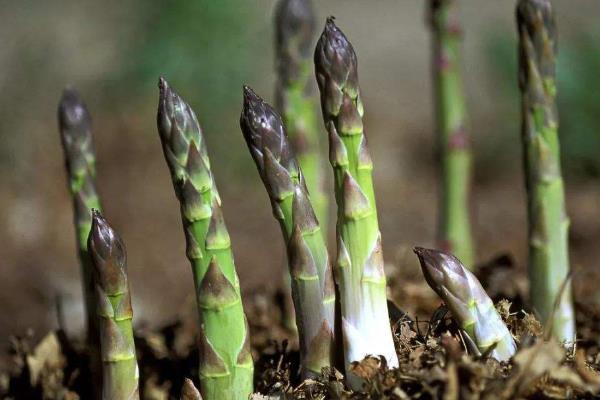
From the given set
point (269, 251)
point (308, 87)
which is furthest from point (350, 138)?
point (269, 251)

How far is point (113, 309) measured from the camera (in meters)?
1.88

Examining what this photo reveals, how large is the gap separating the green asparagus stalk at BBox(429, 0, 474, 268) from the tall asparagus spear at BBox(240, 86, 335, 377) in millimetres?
1357

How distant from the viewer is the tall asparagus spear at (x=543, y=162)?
2.38 m

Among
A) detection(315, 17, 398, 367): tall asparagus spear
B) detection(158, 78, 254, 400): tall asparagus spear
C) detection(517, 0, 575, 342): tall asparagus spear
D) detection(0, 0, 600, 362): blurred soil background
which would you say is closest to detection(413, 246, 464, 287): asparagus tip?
detection(315, 17, 398, 367): tall asparagus spear

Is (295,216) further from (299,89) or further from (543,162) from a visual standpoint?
(299,89)

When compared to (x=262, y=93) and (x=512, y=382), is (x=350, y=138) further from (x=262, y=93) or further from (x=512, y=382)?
(x=262, y=93)

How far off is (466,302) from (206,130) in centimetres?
408

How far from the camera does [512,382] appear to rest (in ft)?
5.17

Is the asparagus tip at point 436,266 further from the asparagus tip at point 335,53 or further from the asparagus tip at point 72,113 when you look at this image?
the asparagus tip at point 72,113

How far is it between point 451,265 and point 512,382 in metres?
0.28

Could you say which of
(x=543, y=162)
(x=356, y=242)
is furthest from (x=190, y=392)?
(x=543, y=162)

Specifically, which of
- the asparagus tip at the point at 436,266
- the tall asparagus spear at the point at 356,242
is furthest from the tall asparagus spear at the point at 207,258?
the asparagus tip at the point at 436,266

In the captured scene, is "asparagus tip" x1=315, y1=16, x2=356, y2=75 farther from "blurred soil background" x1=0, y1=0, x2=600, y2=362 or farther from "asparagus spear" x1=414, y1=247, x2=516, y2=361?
"blurred soil background" x1=0, y1=0, x2=600, y2=362

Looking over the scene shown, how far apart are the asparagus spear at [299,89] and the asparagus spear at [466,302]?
3.16 feet
